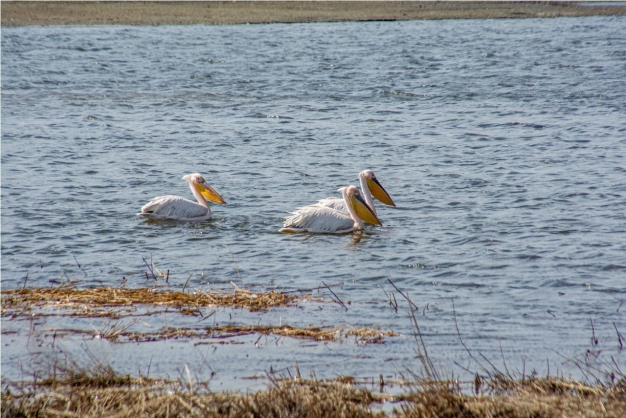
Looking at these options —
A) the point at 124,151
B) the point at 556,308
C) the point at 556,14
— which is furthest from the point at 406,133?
the point at 556,14

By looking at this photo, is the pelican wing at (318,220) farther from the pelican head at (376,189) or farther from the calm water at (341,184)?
the pelican head at (376,189)

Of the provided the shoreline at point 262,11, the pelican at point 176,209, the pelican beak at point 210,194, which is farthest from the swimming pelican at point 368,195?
the shoreline at point 262,11

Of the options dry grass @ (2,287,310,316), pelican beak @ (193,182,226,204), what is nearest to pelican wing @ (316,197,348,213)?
pelican beak @ (193,182,226,204)

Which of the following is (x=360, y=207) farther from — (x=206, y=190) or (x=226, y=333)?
(x=226, y=333)

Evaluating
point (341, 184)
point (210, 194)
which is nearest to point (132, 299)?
point (210, 194)

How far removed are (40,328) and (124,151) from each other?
21.6 ft

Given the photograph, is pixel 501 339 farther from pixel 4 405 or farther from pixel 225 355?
pixel 4 405

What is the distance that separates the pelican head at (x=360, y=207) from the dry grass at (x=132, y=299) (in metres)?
2.52

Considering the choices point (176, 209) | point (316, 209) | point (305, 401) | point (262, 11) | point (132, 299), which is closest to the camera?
point (305, 401)

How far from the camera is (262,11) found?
87.8ft

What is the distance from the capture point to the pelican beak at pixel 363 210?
8.02 meters

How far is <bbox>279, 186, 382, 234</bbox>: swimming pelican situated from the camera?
7.72 metres

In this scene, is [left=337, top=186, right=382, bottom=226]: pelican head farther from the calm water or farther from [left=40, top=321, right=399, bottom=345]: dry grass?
[left=40, top=321, right=399, bottom=345]: dry grass

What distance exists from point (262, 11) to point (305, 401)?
2448 centimetres
